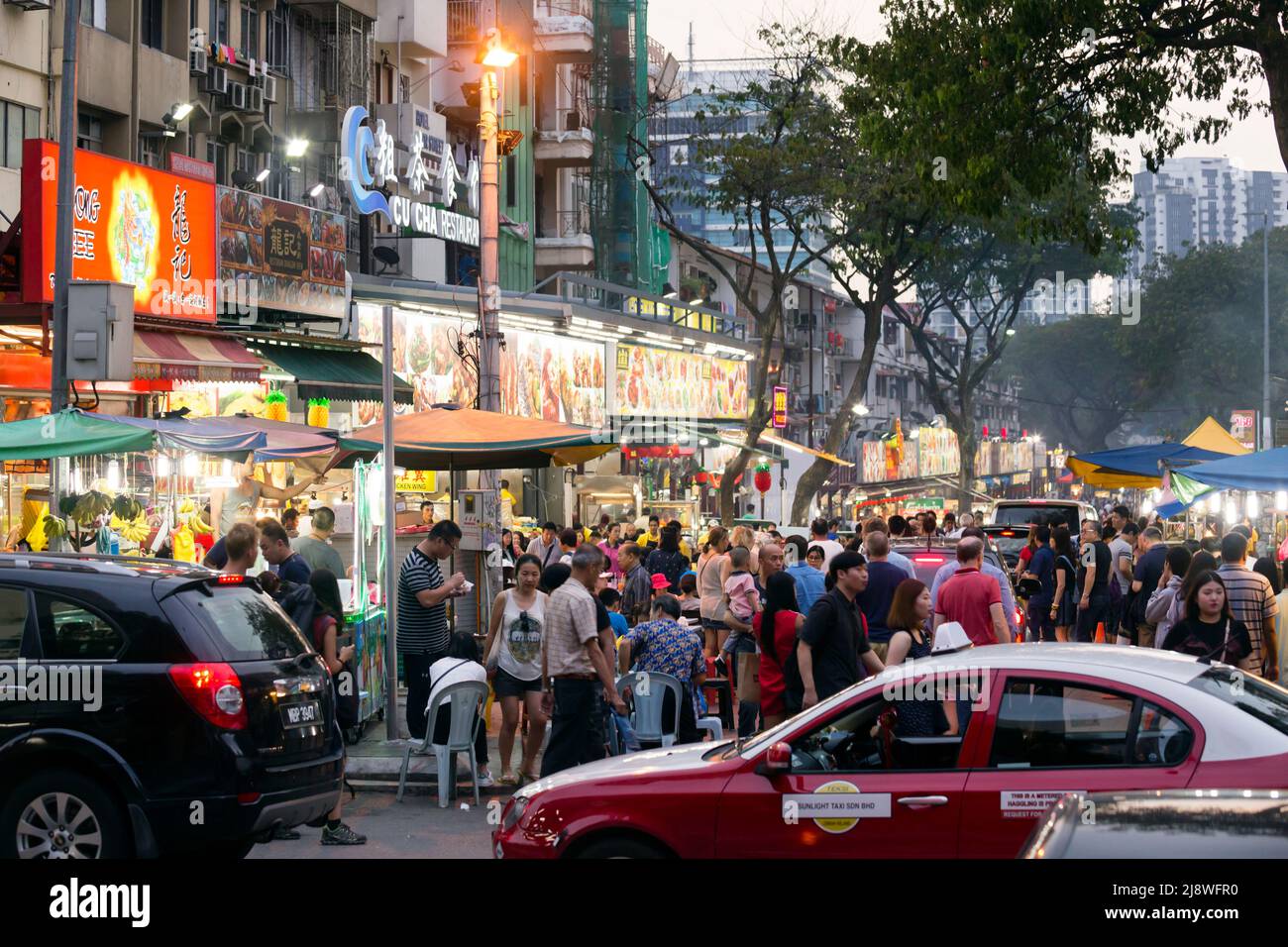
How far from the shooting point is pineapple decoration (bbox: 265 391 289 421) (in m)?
23.6

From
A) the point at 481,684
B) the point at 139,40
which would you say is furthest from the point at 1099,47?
the point at 139,40

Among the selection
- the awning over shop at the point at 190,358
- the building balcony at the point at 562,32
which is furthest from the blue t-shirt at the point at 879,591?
the building balcony at the point at 562,32

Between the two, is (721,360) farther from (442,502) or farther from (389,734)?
(389,734)

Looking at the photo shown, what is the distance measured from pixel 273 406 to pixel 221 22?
7017 mm

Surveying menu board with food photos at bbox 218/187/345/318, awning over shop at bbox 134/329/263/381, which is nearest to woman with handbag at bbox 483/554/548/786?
awning over shop at bbox 134/329/263/381

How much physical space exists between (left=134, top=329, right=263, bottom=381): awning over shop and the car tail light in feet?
41.2

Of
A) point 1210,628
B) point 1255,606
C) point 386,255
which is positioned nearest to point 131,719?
point 1210,628

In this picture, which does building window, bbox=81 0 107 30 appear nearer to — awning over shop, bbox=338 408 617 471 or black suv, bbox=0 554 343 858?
awning over shop, bbox=338 408 617 471

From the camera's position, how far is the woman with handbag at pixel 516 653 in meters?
11.9

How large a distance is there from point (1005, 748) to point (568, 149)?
111 ft

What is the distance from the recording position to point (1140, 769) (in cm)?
675

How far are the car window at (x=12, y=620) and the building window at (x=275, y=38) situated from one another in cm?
2107

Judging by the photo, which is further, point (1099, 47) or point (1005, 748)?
point (1099, 47)

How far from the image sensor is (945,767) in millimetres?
7020
